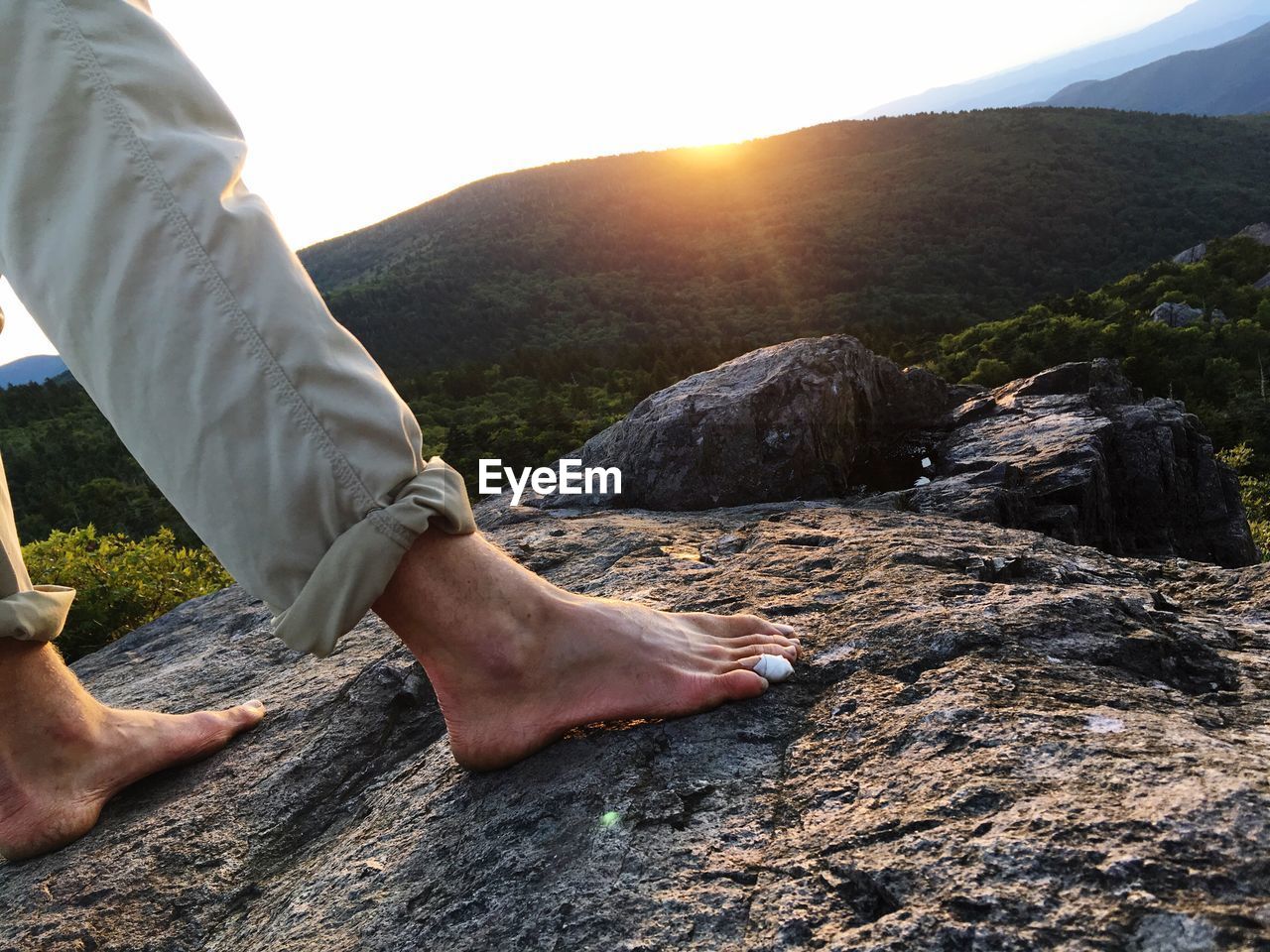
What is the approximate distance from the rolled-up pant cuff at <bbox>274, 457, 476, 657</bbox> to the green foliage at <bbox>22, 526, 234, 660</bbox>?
402 cm

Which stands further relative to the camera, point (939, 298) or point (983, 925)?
point (939, 298)

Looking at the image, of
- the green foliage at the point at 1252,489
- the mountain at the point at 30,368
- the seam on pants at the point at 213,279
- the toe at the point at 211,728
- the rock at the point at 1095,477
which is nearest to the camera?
the seam on pants at the point at 213,279

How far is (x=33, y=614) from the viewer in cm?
162

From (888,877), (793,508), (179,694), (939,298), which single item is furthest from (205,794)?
(939,298)

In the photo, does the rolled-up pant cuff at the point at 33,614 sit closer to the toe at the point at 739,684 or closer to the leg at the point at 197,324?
the leg at the point at 197,324

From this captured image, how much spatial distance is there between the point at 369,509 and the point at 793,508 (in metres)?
2.53

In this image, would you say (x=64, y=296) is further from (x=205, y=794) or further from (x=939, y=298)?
(x=939, y=298)

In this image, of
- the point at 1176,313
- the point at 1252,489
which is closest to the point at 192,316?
the point at 1252,489

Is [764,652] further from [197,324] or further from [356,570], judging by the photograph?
[197,324]

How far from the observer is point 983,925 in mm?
900


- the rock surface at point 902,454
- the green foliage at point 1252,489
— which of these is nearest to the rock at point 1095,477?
the rock surface at point 902,454

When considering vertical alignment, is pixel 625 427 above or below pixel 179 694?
above

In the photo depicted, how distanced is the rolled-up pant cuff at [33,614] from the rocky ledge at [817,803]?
50 cm

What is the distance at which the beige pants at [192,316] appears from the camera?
110 centimetres
